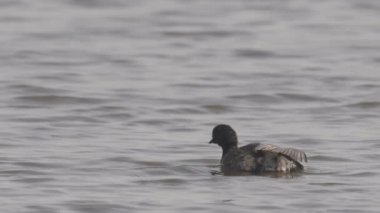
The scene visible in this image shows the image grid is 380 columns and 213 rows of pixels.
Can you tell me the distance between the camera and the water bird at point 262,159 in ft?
43.5

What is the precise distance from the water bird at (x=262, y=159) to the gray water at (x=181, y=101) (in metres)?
0.16

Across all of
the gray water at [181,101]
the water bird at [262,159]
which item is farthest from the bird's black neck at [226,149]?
the gray water at [181,101]

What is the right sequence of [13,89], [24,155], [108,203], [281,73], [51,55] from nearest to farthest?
[108,203] < [24,155] < [13,89] < [281,73] < [51,55]

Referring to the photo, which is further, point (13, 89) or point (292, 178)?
point (13, 89)

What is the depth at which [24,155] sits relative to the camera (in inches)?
554

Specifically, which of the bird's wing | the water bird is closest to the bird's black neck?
the water bird

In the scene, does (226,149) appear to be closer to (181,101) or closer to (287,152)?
(287,152)

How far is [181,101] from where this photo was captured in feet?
59.0

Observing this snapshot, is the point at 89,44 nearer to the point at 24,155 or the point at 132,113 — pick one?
the point at 132,113

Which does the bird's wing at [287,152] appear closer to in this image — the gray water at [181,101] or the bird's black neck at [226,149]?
the gray water at [181,101]

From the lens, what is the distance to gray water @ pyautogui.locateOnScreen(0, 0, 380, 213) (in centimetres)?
1227

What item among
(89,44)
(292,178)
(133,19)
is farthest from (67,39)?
(292,178)

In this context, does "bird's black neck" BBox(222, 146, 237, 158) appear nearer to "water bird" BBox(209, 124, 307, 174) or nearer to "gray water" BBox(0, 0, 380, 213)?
"water bird" BBox(209, 124, 307, 174)

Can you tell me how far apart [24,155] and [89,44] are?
883 cm
